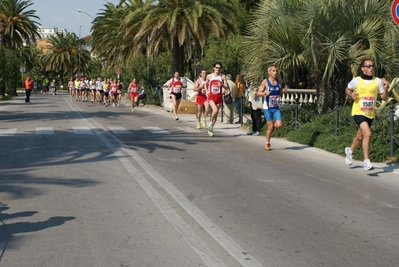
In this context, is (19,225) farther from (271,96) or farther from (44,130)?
(44,130)

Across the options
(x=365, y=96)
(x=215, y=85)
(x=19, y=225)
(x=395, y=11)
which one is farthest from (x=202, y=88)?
(x=19, y=225)

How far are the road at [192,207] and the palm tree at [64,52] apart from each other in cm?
7858

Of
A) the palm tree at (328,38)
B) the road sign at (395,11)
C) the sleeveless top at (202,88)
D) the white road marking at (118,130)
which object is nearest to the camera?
the road sign at (395,11)

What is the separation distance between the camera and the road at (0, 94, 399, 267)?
605 centimetres

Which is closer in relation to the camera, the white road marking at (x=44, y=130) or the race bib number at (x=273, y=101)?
the race bib number at (x=273, y=101)

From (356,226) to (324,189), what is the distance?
2293 mm

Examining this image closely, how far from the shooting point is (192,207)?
8.06 metres

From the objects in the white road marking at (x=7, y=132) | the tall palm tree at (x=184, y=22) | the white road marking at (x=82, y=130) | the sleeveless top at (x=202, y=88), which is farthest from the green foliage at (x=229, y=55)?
the white road marking at (x=7, y=132)

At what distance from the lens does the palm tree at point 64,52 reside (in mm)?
90562

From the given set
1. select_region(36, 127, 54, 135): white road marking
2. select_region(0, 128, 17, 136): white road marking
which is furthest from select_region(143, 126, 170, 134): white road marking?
select_region(0, 128, 17, 136): white road marking

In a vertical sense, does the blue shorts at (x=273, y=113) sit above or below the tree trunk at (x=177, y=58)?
below

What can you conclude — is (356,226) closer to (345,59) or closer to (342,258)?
(342,258)

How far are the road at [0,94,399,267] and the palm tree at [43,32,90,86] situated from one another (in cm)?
7858

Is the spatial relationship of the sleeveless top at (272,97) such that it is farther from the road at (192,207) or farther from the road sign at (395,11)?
the road sign at (395,11)
